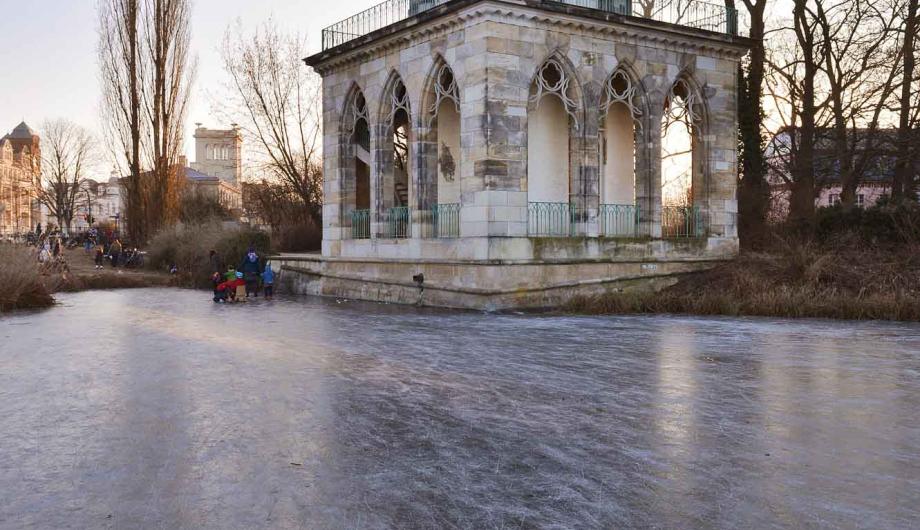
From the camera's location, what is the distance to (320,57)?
2397cm

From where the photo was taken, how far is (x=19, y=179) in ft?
255

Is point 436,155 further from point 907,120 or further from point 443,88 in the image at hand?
point 907,120

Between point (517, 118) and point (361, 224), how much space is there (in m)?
7.05

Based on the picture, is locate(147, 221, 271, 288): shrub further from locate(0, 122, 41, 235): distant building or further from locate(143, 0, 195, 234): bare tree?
locate(0, 122, 41, 235): distant building

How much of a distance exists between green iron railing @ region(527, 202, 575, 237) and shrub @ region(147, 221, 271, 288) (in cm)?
1147

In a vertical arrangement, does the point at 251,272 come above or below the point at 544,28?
below

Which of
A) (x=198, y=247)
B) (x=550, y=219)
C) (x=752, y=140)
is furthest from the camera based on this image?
(x=198, y=247)

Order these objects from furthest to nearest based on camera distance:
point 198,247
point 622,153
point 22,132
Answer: point 22,132
point 198,247
point 622,153

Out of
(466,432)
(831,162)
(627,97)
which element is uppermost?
(627,97)

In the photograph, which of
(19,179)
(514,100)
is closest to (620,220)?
(514,100)

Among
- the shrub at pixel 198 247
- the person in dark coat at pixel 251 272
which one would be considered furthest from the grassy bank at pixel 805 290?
the shrub at pixel 198 247

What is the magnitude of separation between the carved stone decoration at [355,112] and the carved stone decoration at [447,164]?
2725 mm

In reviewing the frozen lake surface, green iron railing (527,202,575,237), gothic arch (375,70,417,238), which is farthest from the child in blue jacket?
the frozen lake surface

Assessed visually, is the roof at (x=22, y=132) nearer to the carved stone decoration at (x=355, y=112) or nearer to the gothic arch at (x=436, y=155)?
the carved stone decoration at (x=355, y=112)
